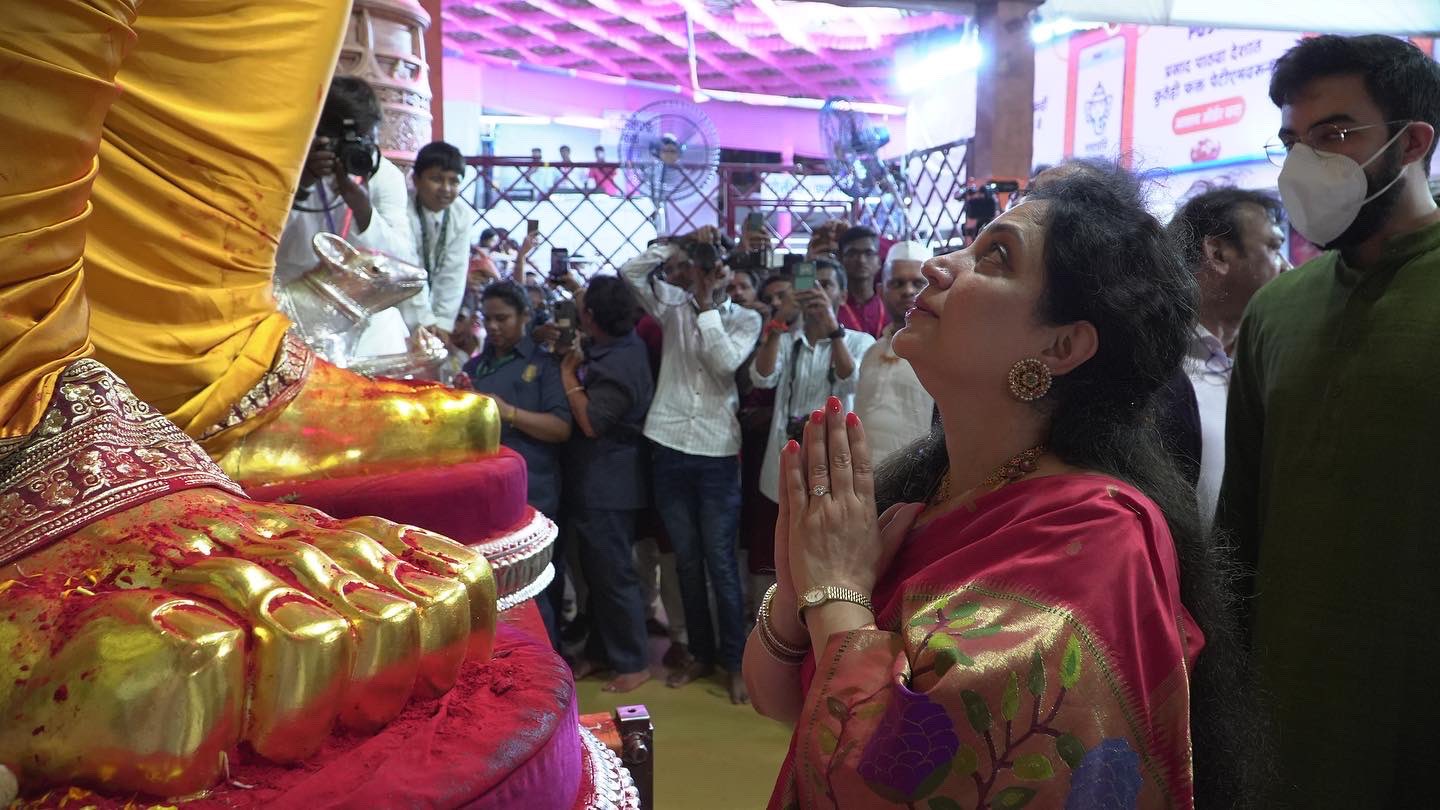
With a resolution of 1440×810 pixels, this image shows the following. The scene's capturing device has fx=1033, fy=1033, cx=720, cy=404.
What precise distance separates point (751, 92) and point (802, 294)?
1082cm

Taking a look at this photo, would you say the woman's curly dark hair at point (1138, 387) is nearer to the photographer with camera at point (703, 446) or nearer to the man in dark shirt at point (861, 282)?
the photographer with camera at point (703, 446)

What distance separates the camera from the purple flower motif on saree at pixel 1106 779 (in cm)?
71

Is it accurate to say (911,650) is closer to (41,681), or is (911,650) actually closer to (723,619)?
(41,681)

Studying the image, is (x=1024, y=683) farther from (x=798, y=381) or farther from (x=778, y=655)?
(x=798, y=381)

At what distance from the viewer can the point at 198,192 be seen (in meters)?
1.06

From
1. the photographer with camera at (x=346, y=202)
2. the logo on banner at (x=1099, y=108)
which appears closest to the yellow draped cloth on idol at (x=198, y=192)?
the photographer with camera at (x=346, y=202)

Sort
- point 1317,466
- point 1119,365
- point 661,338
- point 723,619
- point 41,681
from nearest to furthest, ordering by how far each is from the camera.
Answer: point 41,681 < point 1119,365 < point 1317,466 < point 723,619 < point 661,338

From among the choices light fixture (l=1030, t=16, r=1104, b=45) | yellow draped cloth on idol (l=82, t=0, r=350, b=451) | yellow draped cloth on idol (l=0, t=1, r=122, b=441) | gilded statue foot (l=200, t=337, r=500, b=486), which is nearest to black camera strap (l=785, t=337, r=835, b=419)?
light fixture (l=1030, t=16, r=1104, b=45)

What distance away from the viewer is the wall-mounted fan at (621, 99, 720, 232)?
22.4 ft

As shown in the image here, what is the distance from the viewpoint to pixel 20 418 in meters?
0.77

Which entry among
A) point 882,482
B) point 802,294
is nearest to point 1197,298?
point 882,482

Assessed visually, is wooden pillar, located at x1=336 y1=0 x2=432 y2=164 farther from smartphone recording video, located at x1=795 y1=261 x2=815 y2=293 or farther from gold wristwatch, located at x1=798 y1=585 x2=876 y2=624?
gold wristwatch, located at x1=798 y1=585 x2=876 y2=624

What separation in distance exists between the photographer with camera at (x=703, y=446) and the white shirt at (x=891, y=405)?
0.57 meters

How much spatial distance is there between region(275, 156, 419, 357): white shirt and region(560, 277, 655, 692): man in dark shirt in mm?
1156
